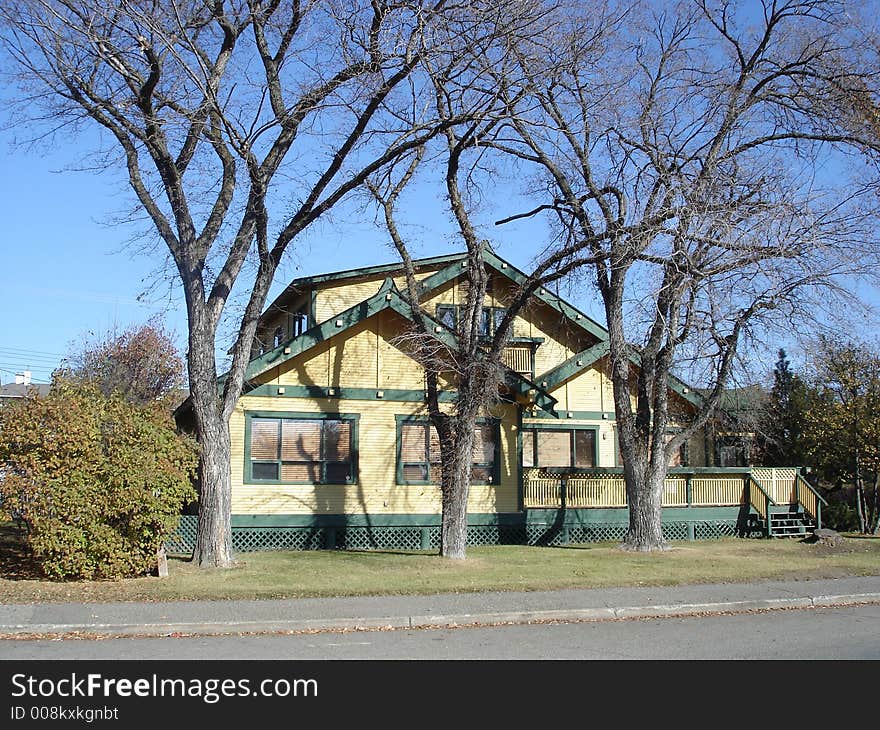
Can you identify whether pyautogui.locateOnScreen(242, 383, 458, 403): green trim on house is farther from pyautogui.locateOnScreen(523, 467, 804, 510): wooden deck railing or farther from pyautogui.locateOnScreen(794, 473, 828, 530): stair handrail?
pyautogui.locateOnScreen(794, 473, 828, 530): stair handrail

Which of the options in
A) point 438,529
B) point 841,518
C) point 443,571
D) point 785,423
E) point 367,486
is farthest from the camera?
point 785,423

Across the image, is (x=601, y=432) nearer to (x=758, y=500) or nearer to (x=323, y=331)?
(x=758, y=500)

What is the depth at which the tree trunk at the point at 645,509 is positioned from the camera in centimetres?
2080

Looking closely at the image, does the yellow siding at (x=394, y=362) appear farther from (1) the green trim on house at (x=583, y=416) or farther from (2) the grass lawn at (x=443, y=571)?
(2) the grass lawn at (x=443, y=571)

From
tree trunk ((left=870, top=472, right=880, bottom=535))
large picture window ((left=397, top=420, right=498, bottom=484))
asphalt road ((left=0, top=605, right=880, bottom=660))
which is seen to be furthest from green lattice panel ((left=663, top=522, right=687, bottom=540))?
asphalt road ((left=0, top=605, right=880, bottom=660))

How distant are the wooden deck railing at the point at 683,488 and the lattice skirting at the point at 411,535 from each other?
2.03 feet

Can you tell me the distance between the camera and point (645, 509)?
20.9 metres

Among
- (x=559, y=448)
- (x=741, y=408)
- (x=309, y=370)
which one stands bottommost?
(x=559, y=448)

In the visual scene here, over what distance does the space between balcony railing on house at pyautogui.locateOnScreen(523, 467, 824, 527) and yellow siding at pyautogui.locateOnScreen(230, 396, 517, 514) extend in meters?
0.93

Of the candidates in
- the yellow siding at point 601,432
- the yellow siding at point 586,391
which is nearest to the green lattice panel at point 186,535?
the yellow siding at point 601,432

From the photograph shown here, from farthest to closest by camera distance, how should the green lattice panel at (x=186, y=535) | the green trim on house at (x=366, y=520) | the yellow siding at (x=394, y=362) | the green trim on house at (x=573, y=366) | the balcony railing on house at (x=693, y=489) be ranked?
1. the green trim on house at (x=573, y=366)
2. the balcony railing on house at (x=693, y=489)
3. the yellow siding at (x=394, y=362)
4. the green trim on house at (x=366, y=520)
5. the green lattice panel at (x=186, y=535)

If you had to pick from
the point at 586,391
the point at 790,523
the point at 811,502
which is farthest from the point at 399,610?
the point at 811,502

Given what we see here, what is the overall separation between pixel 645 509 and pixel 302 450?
843 centimetres
